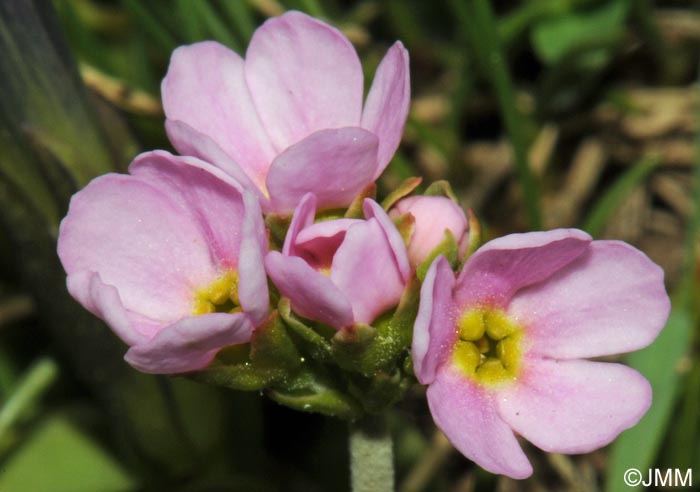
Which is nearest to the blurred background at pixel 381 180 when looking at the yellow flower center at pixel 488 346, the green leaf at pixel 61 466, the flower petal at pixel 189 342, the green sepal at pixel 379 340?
the green leaf at pixel 61 466

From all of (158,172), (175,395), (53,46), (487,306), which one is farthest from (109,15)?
(487,306)

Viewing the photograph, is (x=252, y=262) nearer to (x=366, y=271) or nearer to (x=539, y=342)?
(x=366, y=271)

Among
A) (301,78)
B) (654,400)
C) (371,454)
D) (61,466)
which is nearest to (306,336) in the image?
(371,454)

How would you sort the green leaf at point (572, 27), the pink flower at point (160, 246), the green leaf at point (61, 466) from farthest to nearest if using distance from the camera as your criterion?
the green leaf at point (572, 27)
the green leaf at point (61, 466)
the pink flower at point (160, 246)

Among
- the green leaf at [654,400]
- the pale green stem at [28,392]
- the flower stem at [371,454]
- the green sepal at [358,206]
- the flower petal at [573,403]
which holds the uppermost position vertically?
the green sepal at [358,206]

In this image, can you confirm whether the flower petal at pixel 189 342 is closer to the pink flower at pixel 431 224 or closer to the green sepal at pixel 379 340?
the green sepal at pixel 379 340
